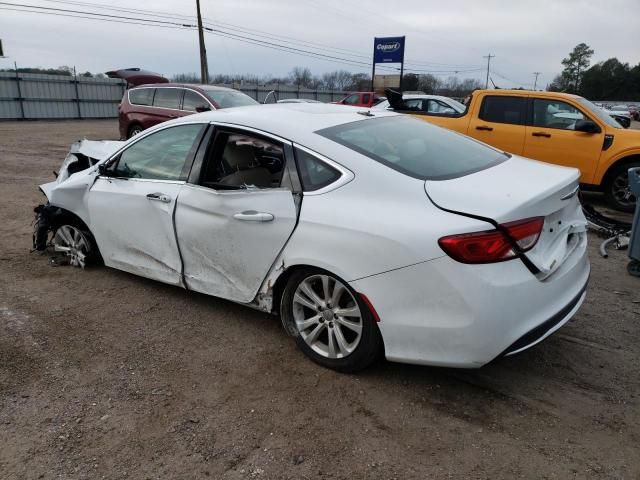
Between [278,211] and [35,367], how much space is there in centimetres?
185

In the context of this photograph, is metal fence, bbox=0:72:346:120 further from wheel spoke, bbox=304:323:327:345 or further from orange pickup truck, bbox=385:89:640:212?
wheel spoke, bbox=304:323:327:345

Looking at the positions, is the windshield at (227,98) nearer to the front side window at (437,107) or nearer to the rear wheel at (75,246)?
the front side window at (437,107)

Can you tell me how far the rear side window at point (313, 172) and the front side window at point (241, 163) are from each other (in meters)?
0.28

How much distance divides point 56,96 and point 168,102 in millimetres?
19604

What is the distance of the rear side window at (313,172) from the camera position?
9.91ft

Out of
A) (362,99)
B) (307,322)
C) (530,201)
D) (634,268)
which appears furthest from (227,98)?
(362,99)

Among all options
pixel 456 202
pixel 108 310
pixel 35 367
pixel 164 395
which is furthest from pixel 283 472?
pixel 108 310

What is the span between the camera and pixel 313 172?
3090 millimetres

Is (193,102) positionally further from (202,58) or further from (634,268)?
(202,58)

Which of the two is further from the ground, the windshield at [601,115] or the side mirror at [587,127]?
the windshield at [601,115]

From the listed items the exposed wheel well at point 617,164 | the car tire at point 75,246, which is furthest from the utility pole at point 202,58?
Result: the car tire at point 75,246

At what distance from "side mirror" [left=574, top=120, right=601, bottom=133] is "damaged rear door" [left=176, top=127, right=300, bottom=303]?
5.96m

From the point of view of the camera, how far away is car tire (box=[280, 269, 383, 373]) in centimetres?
292

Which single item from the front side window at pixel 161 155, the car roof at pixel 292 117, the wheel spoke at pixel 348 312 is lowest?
the wheel spoke at pixel 348 312
